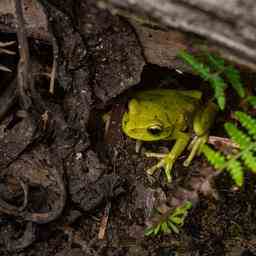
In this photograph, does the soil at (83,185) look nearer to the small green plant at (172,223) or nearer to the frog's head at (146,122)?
the small green plant at (172,223)

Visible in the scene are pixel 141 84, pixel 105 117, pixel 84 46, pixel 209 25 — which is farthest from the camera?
pixel 141 84

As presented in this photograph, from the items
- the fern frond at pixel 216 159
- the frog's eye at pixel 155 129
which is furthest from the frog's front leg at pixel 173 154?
the fern frond at pixel 216 159

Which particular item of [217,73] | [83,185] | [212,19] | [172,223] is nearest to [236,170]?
[217,73]

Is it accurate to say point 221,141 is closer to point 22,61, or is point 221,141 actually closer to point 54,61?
point 54,61

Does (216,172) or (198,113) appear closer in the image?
(216,172)

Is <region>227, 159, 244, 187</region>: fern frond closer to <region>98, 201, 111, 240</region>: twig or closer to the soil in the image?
the soil

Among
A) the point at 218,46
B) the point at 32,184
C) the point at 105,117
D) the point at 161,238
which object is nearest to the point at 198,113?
the point at 105,117

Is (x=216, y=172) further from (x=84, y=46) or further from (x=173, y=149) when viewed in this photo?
(x=84, y=46)
